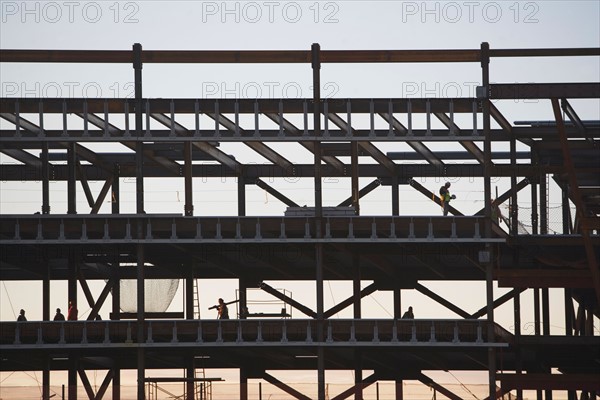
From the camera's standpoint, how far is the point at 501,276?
243 feet

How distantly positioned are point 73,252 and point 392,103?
57.2 ft

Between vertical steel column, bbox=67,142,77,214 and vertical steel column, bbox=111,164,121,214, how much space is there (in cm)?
306

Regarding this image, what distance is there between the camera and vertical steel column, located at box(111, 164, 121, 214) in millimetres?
81938

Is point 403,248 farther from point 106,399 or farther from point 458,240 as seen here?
point 106,399

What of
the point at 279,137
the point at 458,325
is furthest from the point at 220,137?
the point at 458,325

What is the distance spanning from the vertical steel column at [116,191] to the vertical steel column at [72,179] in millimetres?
3064

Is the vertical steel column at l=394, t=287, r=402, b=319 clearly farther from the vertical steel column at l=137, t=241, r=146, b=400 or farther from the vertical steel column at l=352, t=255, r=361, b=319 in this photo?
the vertical steel column at l=137, t=241, r=146, b=400

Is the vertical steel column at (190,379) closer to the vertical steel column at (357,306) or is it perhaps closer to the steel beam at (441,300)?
the vertical steel column at (357,306)

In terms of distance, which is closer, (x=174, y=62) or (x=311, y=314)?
(x=174, y=62)

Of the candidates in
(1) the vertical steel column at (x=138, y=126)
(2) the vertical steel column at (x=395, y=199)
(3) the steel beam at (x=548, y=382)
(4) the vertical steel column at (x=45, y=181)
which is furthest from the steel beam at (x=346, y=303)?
(4) the vertical steel column at (x=45, y=181)

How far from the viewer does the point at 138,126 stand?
7412 cm

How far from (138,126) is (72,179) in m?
6.11

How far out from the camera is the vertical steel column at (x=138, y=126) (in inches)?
2911

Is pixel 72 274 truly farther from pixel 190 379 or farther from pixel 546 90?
pixel 546 90
